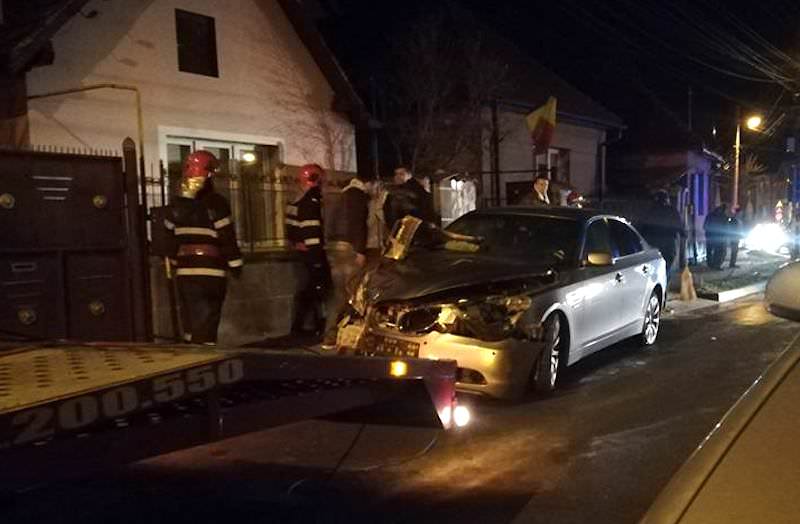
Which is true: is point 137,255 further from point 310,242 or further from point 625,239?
point 625,239

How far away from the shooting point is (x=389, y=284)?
666 centimetres

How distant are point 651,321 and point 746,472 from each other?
767 centimetres

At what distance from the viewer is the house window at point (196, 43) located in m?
11.6

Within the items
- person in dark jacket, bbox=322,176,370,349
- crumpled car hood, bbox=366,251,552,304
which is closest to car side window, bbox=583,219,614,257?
crumpled car hood, bbox=366,251,552,304

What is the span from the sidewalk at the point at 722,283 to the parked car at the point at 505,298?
212 inches

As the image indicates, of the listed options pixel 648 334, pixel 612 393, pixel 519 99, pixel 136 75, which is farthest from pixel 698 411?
pixel 519 99

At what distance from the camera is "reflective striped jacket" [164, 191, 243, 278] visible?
7375 mm

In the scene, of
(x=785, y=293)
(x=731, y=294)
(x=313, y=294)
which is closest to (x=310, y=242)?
(x=313, y=294)

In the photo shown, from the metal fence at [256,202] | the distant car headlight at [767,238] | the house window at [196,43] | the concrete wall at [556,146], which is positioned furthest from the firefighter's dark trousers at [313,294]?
the distant car headlight at [767,238]

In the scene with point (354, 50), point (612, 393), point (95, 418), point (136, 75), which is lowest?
point (612, 393)

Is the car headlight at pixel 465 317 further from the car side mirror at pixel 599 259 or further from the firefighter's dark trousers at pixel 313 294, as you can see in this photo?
the firefighter's dark trousers at pixel 313 294

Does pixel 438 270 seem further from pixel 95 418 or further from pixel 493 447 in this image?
pixel 95 418

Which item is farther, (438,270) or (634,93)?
(634,93)

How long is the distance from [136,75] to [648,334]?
727 centimetres
